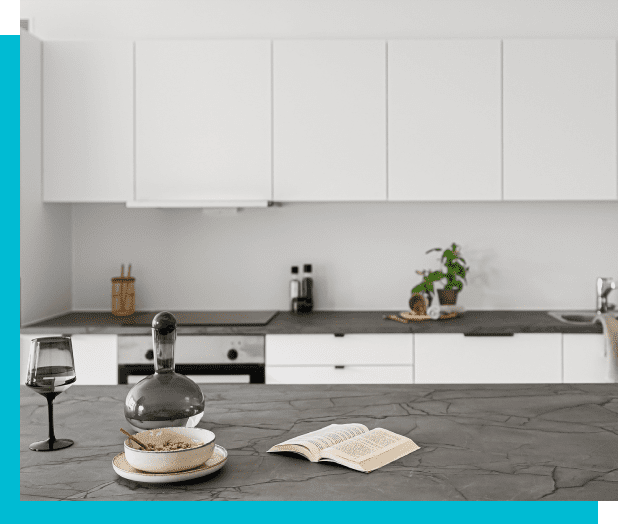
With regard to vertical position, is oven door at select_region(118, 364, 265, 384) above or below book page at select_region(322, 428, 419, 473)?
below

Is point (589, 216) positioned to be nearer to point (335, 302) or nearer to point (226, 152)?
point (335, 302)

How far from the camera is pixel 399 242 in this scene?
3.73 meters

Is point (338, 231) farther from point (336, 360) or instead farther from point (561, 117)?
point (561, 117)

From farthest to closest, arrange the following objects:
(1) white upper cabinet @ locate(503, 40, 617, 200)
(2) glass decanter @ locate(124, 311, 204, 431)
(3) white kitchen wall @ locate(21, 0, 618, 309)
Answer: (3) white kitchen wall @ locate(21, 0, 618, 309) → (1) white upper cabinet @ locate(503, 40, 617, 200) → (2) glass decanter @ locate(124, 311, 204, 431)

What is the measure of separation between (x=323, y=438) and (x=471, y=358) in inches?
77.1

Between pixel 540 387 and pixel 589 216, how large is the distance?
221cm

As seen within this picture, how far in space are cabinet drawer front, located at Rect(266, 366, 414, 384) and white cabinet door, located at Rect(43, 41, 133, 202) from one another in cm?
124

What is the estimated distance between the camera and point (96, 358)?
10.1ft

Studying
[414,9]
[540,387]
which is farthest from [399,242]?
[540,387]

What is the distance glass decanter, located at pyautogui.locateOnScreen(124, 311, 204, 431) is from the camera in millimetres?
1264

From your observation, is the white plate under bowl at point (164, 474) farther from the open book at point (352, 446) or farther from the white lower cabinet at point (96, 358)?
the white lower cabinet at point (96, 358)

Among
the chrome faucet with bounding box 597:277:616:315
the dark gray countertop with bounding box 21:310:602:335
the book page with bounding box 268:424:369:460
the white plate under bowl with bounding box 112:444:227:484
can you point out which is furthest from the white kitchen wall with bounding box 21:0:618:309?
the white plate under bowl with bounding box 112:444:227:484

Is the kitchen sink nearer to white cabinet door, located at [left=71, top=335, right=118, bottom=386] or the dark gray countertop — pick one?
the dark gray countertop

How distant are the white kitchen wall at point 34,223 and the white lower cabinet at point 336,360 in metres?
1.27
